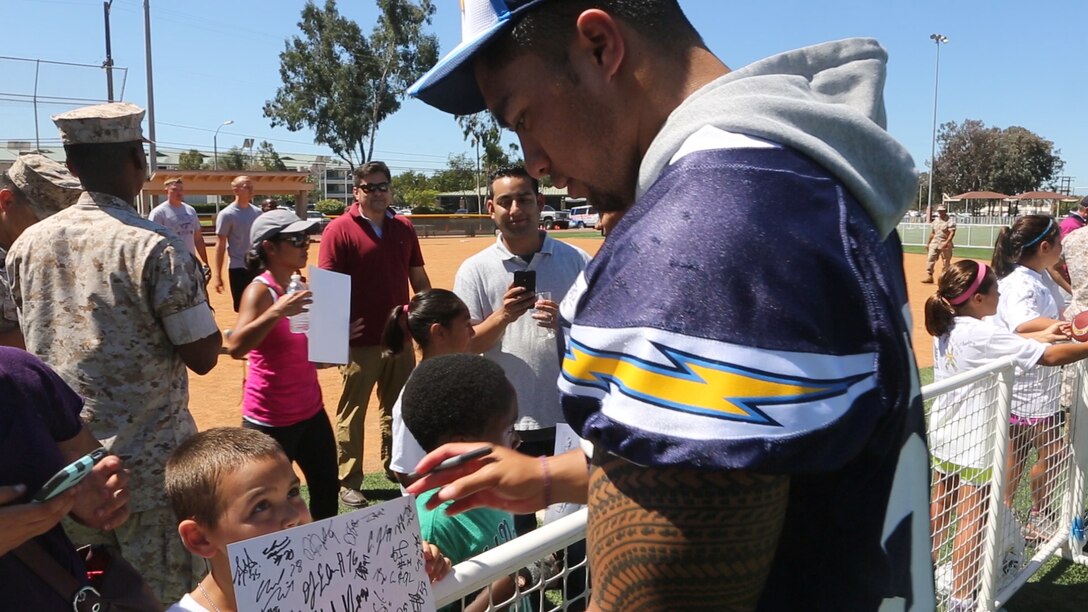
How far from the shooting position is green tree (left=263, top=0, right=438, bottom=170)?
5588cm

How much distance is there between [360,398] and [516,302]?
202 centimetres

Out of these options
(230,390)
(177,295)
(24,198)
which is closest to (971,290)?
(177,295)

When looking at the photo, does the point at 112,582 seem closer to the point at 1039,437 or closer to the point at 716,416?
the point at 716,416

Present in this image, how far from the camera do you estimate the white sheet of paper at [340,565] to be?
1285mm

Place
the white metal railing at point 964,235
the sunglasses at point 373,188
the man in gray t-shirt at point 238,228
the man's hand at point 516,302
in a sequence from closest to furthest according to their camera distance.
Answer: the man's hand at point 516,302, the sunglasses at point 373,188, the man in gray t-shirt at point 238,228, the white metal railing at point 964,235

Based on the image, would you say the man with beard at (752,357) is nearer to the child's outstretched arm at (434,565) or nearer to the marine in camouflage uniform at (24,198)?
the child's outstretched arm at (434,565)

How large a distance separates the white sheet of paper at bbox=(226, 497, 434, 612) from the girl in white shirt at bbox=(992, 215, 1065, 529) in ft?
13.0

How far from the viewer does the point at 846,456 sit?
2.70 feet

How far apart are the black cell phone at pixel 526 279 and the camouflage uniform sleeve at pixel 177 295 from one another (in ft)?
5.20

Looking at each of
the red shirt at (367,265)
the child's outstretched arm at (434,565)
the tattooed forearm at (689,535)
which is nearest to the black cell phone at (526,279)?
the red shirt at (367,265)

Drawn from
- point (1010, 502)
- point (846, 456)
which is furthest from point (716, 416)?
point (1010, 502)

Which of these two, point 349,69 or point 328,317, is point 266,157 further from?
point 328,317

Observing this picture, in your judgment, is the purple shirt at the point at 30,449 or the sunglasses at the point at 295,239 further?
the sunglasses at the point at 295,239

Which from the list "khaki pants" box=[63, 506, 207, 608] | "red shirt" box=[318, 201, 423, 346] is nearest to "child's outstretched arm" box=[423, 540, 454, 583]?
"khaki pants" box=[63, 506, 207, 608]
